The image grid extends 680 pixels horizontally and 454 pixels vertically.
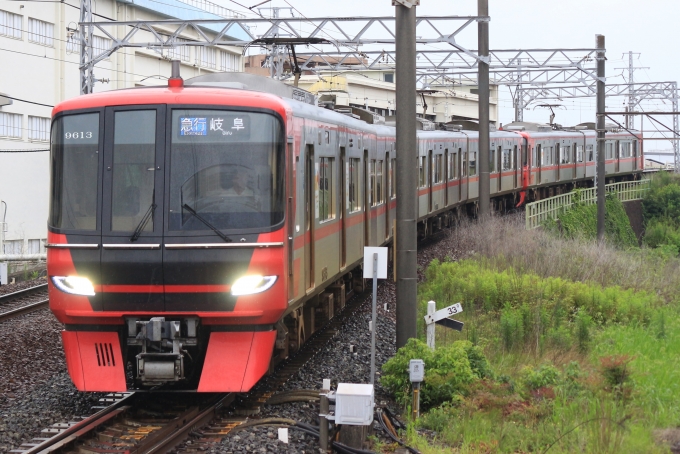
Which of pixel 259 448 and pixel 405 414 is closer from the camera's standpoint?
pixel 259 448

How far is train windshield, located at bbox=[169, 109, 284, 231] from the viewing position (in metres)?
7.67

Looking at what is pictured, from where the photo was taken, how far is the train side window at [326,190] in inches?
399

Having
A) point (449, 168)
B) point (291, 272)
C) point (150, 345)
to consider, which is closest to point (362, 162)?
point (291, 272)

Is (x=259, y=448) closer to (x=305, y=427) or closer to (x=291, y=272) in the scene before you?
(x=305, y=427)

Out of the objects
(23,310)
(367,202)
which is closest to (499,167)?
(367,202)

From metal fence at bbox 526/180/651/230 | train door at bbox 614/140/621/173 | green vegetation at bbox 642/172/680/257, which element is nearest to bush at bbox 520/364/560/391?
metal fence at bbox 526/180/651/230

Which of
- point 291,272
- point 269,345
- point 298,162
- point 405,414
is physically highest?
point 298,162

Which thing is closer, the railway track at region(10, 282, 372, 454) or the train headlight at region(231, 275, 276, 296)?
the railway track at region(10, 282, 372, 454)

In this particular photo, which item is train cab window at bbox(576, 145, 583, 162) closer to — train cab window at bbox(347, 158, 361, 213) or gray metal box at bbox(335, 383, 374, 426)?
train cab window at bbox(347, 158, 361, 213)

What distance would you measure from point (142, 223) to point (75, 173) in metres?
0.71

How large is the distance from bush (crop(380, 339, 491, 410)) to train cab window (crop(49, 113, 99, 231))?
3077mm

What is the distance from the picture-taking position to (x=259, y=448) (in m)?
6.83

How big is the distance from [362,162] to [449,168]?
11.5m

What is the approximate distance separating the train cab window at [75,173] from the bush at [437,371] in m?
3.08
